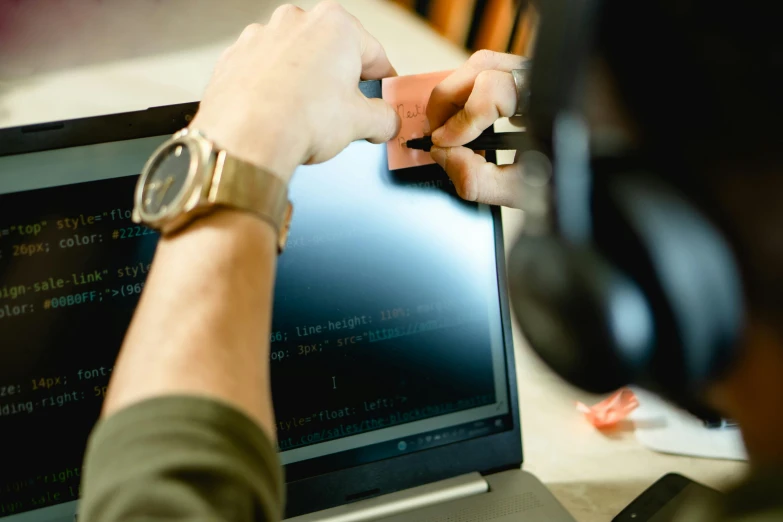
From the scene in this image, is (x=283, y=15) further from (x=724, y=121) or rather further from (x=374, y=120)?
(x=724, y=121)

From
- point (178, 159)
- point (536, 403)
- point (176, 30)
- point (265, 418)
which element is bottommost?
point (536, 403)

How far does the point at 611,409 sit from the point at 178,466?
0.67m

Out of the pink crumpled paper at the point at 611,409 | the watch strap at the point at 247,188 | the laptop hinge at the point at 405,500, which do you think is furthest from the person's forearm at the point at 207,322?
the pink crumpled paper at the point at 611,409

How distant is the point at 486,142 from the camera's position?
61 cm

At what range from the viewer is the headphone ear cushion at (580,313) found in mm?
359

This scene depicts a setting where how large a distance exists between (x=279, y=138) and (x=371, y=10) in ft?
2.11

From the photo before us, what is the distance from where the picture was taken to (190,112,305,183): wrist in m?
0.46

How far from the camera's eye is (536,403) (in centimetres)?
88

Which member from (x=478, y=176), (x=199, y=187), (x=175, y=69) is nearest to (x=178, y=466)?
(x=199, y=187)

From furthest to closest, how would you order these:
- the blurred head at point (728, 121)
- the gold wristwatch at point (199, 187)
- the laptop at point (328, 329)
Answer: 1. the laptop at point (328, 329)
2. the gold wristwatch at point (199, 187)
3. the blurred head at point (728, 121)

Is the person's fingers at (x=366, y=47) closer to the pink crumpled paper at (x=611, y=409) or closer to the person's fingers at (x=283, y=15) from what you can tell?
the person's fingers at (x=283, y=15)

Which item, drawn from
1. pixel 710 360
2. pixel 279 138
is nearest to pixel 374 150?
pixel 279 138

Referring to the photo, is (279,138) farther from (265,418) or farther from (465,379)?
(465,379)

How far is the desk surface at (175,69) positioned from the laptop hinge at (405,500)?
14 centimetres
